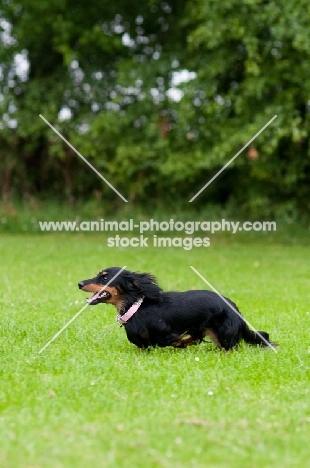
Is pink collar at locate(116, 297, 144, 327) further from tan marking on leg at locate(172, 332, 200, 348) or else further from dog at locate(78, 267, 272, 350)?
tan marking on leg at locate(172, 332, 200, 348)

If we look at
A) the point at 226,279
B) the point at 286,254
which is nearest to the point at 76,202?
the point at 286,254

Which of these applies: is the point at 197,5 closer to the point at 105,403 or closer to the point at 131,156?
the point at 131,156

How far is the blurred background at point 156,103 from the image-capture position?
15711mm

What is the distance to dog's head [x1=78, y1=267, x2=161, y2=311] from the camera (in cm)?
616

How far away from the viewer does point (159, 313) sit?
Result: 6184 mm

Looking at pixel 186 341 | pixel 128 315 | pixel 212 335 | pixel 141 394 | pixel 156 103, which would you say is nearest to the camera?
pixel 141 394

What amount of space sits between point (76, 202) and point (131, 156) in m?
2.88

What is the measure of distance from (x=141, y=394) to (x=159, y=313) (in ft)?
4.35

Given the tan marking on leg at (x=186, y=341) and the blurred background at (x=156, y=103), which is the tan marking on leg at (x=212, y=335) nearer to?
the tan marking on leg at (x=186, y=341)

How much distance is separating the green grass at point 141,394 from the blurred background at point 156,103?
294 inches

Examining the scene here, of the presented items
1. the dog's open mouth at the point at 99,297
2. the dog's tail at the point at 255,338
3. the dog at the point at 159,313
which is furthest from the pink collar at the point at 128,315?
the dog's tail at the point at 255,338

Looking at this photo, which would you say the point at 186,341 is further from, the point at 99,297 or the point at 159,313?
the point at 99,297

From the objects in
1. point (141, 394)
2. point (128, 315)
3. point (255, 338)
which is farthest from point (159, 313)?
point (141, 394)

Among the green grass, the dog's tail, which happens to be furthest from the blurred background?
the dog's tail
